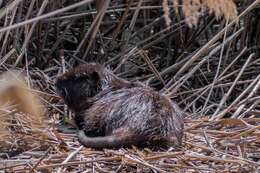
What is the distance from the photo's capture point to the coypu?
11.8 ft

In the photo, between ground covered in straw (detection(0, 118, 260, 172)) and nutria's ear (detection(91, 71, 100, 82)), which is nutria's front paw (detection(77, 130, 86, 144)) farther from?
nutria's ear (detection(91, 71, 100, 82))

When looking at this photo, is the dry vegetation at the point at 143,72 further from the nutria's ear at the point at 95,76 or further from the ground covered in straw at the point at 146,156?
the nutria's ear at the point at 95,76

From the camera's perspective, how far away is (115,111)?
3742mm

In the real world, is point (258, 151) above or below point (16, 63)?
below

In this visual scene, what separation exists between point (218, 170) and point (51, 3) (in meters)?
2.07

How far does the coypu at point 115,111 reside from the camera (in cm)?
358

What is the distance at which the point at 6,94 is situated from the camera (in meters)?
1.58

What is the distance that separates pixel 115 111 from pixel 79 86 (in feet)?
1.68

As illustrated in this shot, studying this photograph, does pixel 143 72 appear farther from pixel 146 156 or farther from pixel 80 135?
pixel 146 156

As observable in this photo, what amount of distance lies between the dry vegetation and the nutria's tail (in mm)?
45

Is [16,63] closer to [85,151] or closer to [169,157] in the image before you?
[85,151]

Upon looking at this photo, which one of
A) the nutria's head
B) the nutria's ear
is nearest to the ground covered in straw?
the nutria's head

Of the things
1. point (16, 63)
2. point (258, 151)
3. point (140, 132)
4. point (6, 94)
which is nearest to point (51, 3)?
point (16, 63)

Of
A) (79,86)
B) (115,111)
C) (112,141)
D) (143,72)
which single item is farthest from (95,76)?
(143,72)
